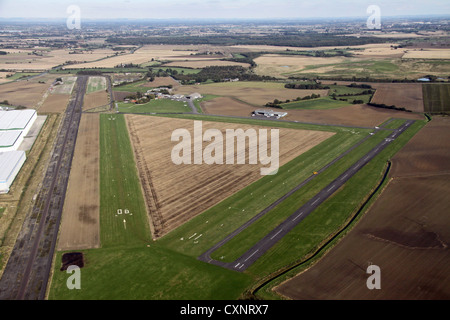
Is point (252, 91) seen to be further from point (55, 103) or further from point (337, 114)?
point (55, 103)

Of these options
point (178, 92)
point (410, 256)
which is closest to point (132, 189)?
point (410, 256)

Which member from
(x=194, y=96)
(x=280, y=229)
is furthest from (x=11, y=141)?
(x=194, y=96)

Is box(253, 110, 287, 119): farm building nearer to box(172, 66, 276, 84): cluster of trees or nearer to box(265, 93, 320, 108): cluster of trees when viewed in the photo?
box(265, 93, 320, 108): cluster of trees

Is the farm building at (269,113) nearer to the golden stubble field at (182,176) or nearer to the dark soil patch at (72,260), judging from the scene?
the golden stubble field at (182,176)

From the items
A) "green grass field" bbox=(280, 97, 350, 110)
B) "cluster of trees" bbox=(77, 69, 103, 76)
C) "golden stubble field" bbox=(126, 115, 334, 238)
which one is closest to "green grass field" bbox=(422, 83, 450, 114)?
"green grass field" bbox=(280, 97, 350, 110)
